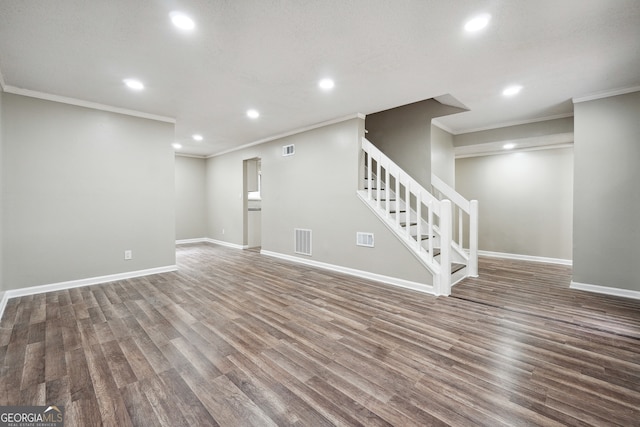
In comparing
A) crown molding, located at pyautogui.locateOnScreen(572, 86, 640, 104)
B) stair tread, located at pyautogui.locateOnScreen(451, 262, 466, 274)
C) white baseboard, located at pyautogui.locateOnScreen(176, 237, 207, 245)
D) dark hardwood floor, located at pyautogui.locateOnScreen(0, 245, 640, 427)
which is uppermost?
crown molding, located at pyautogui.locateOnScreen(572, 86, 640, 104)

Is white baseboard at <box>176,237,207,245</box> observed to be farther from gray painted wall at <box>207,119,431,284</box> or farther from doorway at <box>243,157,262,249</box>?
gray painted wall at <box>207,119,431,284</box>

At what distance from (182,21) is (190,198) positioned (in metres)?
6.57

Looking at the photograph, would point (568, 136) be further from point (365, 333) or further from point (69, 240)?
point (69, 240)

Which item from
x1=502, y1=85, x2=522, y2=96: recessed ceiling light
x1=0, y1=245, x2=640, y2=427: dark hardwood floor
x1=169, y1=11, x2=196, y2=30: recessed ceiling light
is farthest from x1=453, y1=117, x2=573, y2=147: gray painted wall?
x1=169, y1=11, x2=196, y2=30: recessed ceiling light

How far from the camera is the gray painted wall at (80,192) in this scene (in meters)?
3.51

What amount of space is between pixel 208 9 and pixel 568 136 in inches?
224

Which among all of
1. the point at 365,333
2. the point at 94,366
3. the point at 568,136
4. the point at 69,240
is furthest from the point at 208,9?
the point at 568,136

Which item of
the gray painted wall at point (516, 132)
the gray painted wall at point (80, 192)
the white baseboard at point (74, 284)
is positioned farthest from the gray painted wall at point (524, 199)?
the white baseboard at point (74, 284)

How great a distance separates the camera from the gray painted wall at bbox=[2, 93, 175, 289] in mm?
3506

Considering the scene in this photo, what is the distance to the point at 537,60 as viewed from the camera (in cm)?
277

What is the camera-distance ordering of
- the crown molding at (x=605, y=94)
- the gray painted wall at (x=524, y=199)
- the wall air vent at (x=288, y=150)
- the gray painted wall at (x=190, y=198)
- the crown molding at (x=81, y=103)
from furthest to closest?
1. the gray painted wall at (x=190, y=198)
2. the wall air vent at (x=288, y=150)
3. the gray painted wall at (x=524, y=199)
4. the crown molding at (x=81, y=103)
5. the crown molding at (x=605, y=94)

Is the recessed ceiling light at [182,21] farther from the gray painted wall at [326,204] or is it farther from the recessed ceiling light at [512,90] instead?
the recessed ceiling light at [512,90]

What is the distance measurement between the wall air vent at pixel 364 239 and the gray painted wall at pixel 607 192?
9.02ft

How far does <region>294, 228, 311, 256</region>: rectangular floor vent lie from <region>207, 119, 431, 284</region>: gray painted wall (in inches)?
4.1
